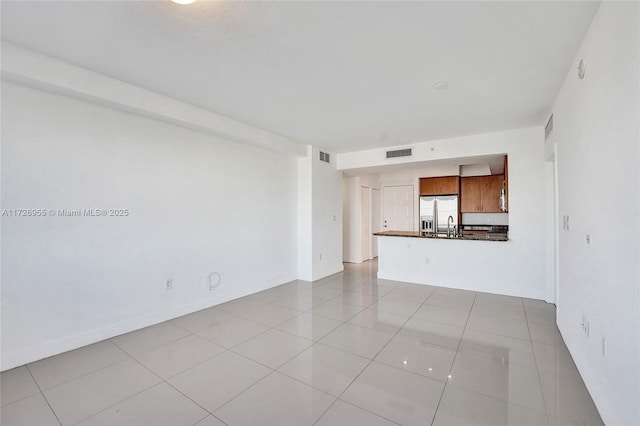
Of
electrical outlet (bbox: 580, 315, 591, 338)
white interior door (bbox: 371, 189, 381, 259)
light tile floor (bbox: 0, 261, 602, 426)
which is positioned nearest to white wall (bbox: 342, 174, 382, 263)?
white interior door (bbox: 371, 189, 381, 259)

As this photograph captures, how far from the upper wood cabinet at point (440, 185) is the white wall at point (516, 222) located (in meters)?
2.16

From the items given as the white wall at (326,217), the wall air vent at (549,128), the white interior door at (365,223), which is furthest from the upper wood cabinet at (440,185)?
the wall air vent at (549,128)

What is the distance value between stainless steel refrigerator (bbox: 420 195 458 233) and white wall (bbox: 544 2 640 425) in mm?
4409

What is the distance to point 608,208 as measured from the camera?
1652 millimetres

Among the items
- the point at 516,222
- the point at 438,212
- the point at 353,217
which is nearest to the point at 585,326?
the point at 516,222

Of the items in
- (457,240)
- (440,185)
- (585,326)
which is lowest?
(585,326)

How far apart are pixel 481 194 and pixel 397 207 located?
2.14 metres

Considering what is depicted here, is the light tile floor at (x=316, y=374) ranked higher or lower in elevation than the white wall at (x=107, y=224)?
lower

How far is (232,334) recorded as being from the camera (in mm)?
3021

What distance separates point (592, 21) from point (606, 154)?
101cm

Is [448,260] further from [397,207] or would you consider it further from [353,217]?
[397,207]

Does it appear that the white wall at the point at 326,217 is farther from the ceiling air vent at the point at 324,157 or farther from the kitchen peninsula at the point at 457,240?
the kitchen peninsula at the point at 457,240

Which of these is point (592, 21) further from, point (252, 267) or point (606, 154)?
point (252, 267)

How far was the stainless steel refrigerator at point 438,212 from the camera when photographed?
22.4ft
